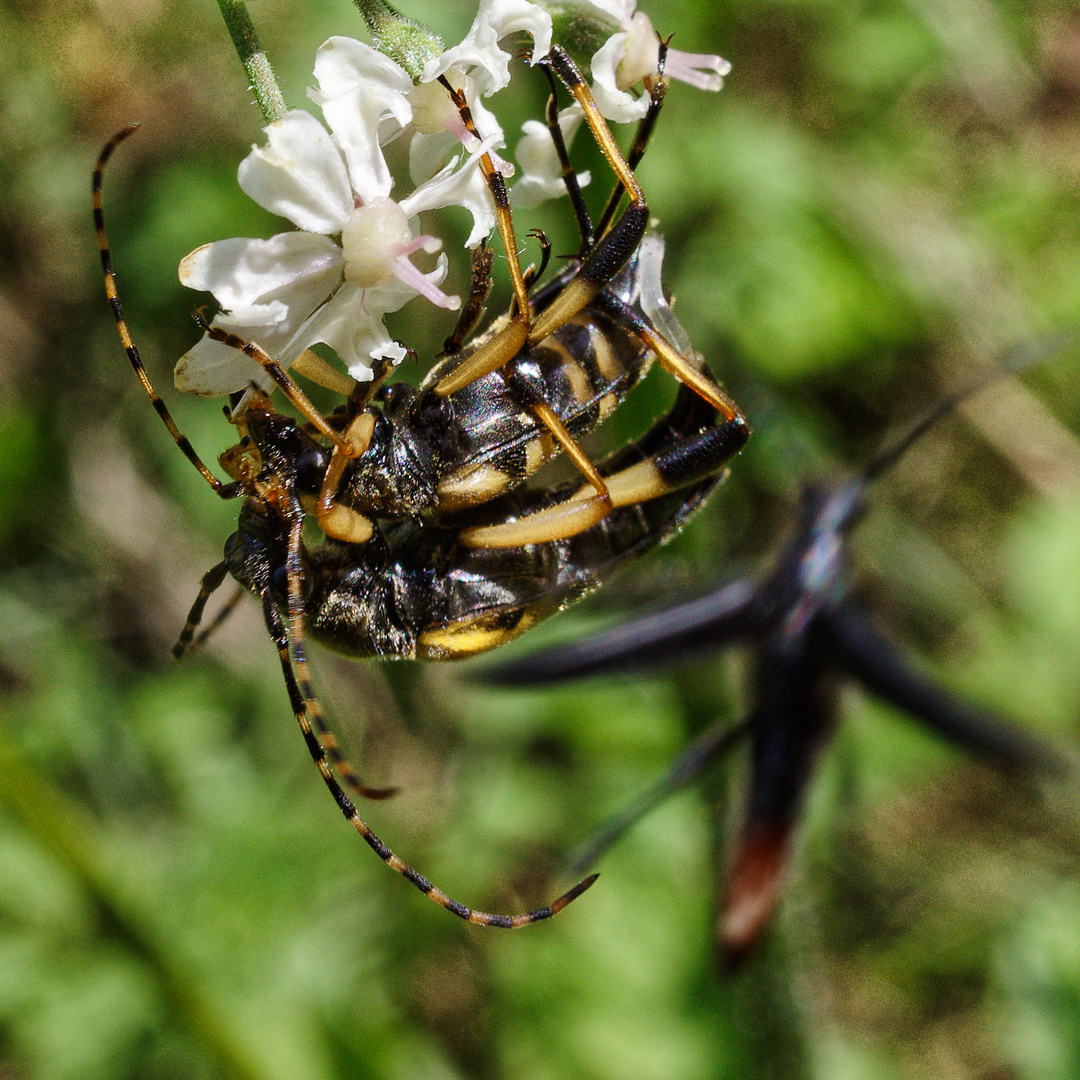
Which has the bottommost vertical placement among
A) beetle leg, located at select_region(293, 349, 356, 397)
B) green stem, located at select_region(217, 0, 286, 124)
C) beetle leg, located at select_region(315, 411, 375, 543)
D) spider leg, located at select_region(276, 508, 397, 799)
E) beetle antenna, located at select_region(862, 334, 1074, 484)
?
beetle antenna, located at select_region(862, 334, 1074, 484)

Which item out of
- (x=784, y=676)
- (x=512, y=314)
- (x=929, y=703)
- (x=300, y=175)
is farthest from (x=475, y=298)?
(x=929, y=703)

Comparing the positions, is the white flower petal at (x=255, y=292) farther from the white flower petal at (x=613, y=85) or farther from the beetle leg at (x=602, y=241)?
the white flower petal at (x=613, y=85)

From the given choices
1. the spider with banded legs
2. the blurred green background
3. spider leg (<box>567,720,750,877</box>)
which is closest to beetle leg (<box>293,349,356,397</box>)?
the spider with banded legs

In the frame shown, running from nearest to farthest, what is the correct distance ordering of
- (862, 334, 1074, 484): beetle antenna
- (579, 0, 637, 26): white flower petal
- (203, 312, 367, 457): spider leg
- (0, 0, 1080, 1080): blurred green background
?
1. (203, 312, 367, 457): spider leg
2. (579, 0, 637, 26): white flower petal
3. (862, 334, 1074, 484): beetle antenna
4. (0, 0, 1080, 1080): blurred green background

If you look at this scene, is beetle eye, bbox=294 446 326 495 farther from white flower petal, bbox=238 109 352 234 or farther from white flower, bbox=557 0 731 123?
white flower, bbox=557 0 731 123

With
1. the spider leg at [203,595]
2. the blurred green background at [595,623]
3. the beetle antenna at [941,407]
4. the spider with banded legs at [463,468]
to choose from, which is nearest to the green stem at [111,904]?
the blurred green background at [595,623]

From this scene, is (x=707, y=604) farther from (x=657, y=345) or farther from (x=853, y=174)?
(x=853, y=174)
